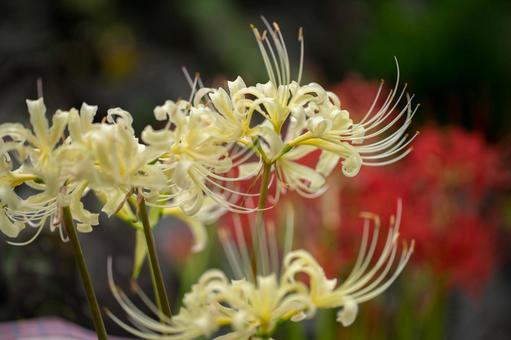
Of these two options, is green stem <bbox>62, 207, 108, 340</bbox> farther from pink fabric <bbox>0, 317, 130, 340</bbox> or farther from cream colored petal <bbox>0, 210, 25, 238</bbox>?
pink fabric <bbox>0, 317, 130, 340</bbox>

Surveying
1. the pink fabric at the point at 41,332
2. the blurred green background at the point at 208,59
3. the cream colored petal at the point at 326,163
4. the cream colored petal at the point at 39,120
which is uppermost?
the blurred green background at the point at 208,59

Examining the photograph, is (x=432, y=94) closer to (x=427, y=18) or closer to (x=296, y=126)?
(x=427, y=18)

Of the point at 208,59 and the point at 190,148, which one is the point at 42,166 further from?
the point at 208,59

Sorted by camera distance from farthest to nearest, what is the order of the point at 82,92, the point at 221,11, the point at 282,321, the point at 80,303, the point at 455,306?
the point at 221,11 < the point at 82,92 < the point at 455,306 < the point at 80,303 < the point at 282,321

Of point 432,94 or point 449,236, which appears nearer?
point 449,236

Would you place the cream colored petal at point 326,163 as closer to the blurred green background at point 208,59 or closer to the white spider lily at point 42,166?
the white spider lily at point 42,166

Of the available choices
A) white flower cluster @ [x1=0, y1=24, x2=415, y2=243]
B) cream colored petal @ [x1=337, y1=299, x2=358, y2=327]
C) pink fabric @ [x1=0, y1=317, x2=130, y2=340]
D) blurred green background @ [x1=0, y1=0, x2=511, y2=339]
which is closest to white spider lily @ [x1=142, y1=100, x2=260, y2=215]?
white flower cluster @ [x1=0, y1=24, x2=415, y2=243]

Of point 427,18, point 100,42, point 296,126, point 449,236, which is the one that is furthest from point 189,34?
point 296,126

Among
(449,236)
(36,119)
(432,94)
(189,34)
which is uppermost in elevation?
(189,34)

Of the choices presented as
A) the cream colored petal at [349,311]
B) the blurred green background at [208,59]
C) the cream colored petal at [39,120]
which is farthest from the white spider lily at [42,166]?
the blurred green background at [208,59]
